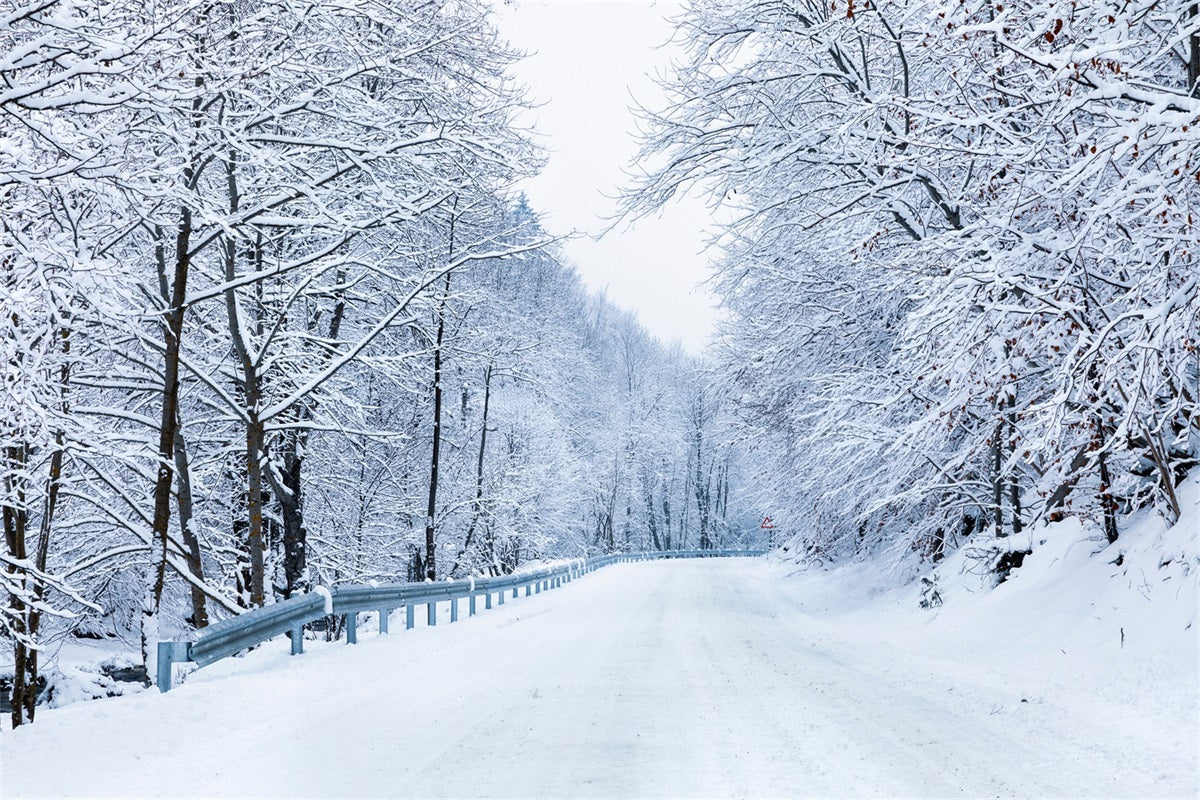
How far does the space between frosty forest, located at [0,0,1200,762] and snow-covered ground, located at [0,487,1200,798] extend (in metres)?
1.09

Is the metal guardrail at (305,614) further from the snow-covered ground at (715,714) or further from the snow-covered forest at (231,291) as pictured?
the snow-covered forest at (231,291)

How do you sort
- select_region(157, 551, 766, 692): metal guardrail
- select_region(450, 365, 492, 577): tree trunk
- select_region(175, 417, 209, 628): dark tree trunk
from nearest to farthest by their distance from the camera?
1. select_region(157, 551, 766, 692): metal guardrail
2. select_region(175, 417, 209, 628): dark tree trunk
3. select_region(450, 365, 492, 577): tree trunk

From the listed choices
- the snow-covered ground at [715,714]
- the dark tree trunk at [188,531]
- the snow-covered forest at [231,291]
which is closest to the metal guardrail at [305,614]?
the snow-covered ground at [715,714]

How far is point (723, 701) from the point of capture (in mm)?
7340

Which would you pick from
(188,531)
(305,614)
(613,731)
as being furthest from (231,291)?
(613,731)

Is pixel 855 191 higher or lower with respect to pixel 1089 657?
higher

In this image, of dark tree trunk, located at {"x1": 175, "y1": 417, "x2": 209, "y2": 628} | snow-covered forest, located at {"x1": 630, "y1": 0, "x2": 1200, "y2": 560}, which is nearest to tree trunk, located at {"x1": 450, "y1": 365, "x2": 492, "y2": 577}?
snow-covered forest, located at {"x1": 630, "y1": 0, "x2": 1200, "y2": 560}

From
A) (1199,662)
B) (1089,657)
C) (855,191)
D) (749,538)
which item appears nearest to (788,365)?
(855,191)

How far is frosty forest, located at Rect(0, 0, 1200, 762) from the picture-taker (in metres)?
6.54

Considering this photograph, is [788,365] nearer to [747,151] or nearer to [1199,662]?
[747,151]

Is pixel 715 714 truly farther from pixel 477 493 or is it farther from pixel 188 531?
pixel 477 493

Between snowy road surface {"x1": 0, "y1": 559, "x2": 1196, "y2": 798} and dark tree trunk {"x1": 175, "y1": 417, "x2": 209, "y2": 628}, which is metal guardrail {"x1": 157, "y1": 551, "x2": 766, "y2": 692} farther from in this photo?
dark tree trunk {"x1": 175, "y1": 417, "x2": 209, "y2": 628}

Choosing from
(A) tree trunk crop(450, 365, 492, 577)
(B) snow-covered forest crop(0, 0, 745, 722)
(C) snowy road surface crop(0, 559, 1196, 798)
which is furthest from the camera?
(A) tree trunk crop(450, 365, 492, 577)

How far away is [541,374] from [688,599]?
17.0 meters
